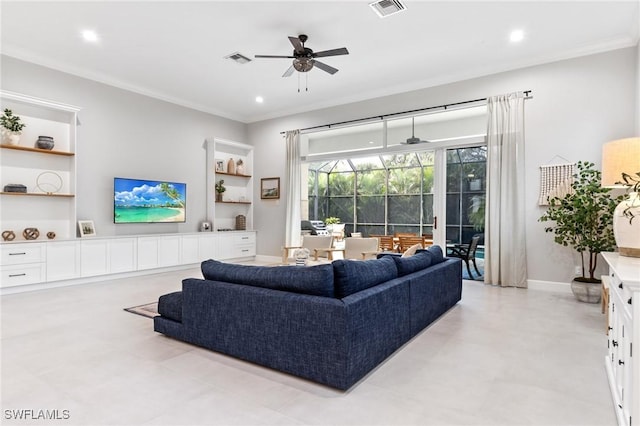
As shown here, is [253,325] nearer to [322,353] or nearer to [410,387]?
[322,353]

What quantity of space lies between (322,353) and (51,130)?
5426 mm

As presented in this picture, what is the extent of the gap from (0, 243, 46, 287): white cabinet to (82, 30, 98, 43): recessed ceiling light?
2756 millimetres

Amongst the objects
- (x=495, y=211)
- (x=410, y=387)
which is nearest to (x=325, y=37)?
(x=495, y=211)

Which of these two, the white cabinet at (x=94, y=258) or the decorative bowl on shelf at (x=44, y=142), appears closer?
the decorative bowl on shelf at (x=44, y=142)

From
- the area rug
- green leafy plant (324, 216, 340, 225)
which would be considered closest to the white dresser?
the area rug

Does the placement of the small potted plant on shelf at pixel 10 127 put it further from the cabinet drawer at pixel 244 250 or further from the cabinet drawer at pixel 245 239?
the cabinet drawer at pixel 244 250

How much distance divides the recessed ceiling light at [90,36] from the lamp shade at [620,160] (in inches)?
218

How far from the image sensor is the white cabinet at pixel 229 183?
24.8ft

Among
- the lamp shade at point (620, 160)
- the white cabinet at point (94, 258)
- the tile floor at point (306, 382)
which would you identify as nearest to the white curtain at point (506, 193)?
the tile floor at point (306, 382)

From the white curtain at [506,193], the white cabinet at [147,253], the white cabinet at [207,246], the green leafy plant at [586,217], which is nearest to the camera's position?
the green leafy plant at [586,217]

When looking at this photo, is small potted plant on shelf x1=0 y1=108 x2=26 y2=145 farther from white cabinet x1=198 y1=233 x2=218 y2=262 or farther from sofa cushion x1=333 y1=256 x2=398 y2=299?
sofa cushion x1=333 y1=256 x2=398 y2=299

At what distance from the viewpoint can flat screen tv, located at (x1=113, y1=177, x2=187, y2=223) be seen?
6.03 m

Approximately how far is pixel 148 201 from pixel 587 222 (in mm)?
6566

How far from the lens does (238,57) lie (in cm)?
513
